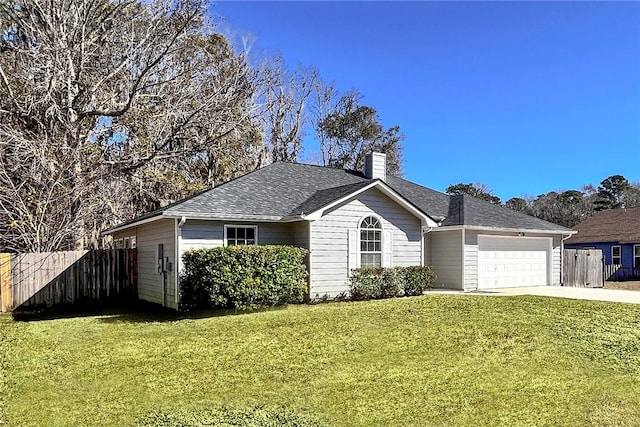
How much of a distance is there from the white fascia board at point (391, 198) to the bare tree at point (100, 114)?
32.0ft

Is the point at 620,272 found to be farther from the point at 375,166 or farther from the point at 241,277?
the point at 241,277

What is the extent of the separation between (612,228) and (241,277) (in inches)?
1067

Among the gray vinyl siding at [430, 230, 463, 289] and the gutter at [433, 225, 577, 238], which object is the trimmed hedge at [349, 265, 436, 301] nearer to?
the gray vinyl siding at [430, 230, 463, 289]

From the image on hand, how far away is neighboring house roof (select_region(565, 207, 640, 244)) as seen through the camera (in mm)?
28125

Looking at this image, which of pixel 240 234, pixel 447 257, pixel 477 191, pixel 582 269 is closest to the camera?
pixel 240 234

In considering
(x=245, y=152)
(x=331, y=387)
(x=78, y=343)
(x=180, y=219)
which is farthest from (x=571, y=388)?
(x=245, y=152)

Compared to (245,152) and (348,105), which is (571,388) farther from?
(348,105)

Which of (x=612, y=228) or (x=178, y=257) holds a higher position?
(x=612, y=228)

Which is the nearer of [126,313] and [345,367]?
[345,367]

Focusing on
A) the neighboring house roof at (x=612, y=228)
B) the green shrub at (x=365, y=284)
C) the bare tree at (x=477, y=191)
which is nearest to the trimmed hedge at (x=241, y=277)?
the green shrub at (x=365, y=284)

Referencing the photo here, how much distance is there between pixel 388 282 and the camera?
1502 cm

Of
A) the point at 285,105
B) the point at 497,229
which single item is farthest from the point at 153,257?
the point at 285,105

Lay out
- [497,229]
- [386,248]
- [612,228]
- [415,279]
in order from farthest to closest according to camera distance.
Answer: [612,228], [497,229], [415,279], [386,248]

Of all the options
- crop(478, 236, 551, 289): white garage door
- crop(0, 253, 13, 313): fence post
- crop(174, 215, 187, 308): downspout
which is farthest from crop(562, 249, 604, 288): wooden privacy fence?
crop(0, 253, 13, 313): fence post
